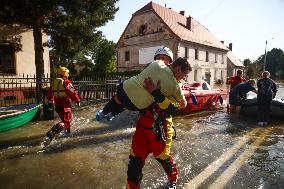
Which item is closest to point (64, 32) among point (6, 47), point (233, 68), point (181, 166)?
point (6, 47)

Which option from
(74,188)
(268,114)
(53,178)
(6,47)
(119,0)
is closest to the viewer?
(74,188)

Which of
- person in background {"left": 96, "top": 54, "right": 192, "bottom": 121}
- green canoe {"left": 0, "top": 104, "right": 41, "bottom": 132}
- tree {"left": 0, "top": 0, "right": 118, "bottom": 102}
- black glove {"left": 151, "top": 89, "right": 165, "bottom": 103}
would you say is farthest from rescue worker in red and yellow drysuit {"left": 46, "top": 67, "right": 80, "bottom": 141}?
tree {"left": 0, "top": 0, "right": 118, "bottom": 102}

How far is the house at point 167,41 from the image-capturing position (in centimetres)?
3019

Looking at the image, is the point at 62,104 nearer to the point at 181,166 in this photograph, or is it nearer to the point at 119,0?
the point at 181,166

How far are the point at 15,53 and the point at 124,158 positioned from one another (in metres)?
12.1

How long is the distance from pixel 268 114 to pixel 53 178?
25.5 feet

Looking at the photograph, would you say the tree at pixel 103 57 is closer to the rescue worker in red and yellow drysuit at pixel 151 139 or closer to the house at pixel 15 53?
the house at pixel 15 53

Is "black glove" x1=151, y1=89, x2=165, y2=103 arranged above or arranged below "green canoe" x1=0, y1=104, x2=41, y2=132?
above

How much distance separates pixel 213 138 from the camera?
651 cm

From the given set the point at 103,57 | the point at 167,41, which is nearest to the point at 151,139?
the point at 167,41

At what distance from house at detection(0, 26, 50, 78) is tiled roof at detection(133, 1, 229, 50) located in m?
18.3

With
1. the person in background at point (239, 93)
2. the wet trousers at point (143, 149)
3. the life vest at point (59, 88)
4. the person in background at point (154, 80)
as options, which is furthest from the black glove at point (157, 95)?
the person in background at point (239, 93)

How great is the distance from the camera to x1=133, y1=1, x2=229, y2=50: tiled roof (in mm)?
30422

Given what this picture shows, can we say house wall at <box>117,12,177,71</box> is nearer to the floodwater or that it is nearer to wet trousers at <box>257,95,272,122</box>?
wet trousers at <box>257,95,272,122</box>
